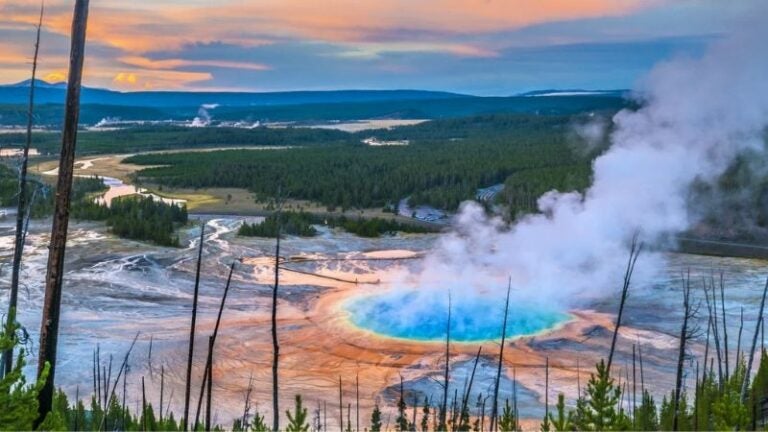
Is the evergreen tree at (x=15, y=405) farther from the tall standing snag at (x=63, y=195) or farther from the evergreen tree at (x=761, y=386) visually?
the evergreen tree at (x=761, y=386)

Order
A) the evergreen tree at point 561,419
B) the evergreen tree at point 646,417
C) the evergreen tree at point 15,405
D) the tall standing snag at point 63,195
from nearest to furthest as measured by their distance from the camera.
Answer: the evergreen tree at point 15,405, the tall standing snag at point 63,195, the evergreen tree at point 561,419, the evergreen tree at point 646,417

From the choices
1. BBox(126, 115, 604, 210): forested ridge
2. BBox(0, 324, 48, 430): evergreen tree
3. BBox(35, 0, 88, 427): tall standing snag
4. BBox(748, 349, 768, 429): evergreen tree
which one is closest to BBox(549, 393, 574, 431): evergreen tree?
BBox(0, 324, 48, 430): evergreen tree

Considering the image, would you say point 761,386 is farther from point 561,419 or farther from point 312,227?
point 312,227

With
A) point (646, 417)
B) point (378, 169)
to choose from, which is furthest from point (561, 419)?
point (378, 169)

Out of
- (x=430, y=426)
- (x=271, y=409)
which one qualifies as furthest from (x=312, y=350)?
(x=430, y=426)

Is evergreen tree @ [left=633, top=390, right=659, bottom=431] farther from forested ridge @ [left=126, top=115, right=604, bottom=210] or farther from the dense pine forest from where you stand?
forested ridge @ [left=126, top=115, right=604, bottom=210]

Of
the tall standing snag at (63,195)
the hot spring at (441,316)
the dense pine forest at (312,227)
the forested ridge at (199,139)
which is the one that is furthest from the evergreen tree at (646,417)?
the forested ridge at (199,139)

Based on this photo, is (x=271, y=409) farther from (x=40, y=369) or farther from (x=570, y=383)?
(x=40, y=369)

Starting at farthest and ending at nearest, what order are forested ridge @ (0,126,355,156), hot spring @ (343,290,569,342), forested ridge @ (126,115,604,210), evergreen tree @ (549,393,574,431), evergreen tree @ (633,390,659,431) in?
forested ridge @ (0,126,355,156) < forested ridge @ (126,115,604,210) < hot spring @ (343,290,569,342) < evergreen tree @ (633,390,659,431) < evergreen tree @ (549,393,574,431)
